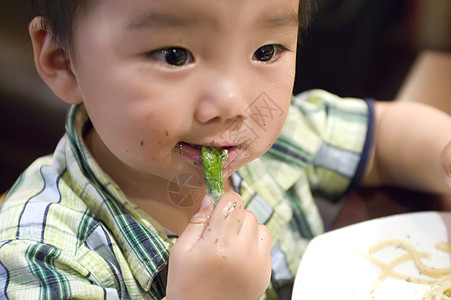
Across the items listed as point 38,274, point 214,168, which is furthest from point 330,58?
point 38,274

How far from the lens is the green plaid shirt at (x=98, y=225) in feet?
2.09

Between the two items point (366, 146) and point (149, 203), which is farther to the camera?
point (366, 146)

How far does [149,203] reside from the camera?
0.76 m

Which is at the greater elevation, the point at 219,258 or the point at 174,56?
the point at 174,56

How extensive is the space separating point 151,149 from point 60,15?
185mm

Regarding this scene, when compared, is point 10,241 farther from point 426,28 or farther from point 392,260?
point 426,28

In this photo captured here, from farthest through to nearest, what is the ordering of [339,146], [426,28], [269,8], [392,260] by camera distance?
[426,28]
[339,146]
[392,260]
[269,8]

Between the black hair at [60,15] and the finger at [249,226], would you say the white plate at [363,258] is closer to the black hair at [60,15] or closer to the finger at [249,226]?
the finger at [249,226]

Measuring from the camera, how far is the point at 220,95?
0.58 meters

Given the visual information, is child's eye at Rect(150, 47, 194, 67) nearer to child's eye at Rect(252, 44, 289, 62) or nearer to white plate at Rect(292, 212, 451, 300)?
child's eye at Rect(252, 44, 289, 62)

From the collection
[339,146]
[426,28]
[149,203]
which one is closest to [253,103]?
[149,203]

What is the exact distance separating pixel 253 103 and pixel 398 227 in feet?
1.05

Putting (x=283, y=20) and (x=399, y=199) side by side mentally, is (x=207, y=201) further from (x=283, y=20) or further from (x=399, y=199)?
(x=399, y=199)

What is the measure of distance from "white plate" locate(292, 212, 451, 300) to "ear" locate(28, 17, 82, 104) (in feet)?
1.21
